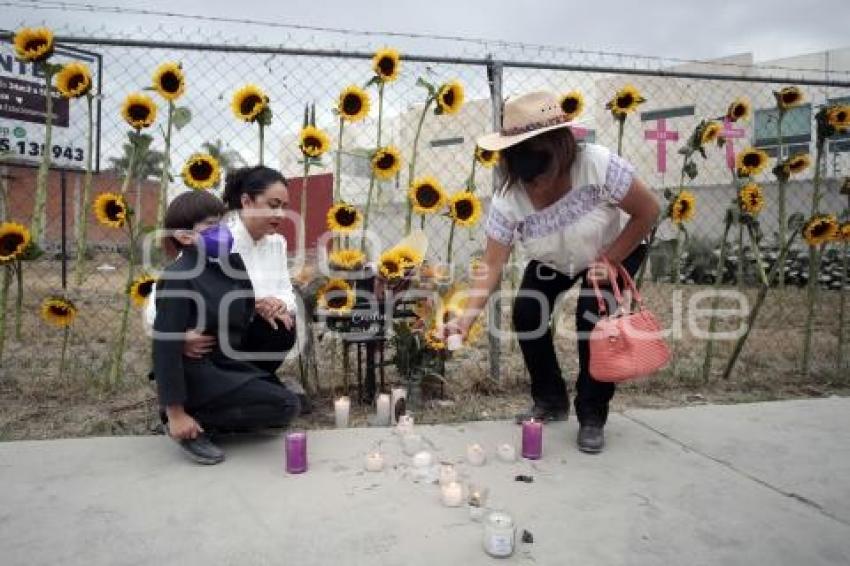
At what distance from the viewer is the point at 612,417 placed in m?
3.19

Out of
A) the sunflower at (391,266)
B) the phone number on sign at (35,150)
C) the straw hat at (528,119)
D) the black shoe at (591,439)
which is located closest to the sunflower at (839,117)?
the straw hat at (528,119)

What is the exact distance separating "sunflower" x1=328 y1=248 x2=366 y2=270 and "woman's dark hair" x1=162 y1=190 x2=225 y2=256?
734 millimetres

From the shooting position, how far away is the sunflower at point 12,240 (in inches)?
121

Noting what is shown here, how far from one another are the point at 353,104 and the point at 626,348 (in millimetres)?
2056

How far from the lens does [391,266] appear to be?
3.18 m

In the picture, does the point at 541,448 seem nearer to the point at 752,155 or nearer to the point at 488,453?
the point at 488,453

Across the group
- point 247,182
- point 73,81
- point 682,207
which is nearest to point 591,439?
point 682,207

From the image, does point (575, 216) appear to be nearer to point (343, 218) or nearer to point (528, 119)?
point (528, 119)

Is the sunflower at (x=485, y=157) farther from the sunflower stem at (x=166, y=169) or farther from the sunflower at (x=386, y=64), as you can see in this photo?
the sunflower stem at (x=166, y=169)

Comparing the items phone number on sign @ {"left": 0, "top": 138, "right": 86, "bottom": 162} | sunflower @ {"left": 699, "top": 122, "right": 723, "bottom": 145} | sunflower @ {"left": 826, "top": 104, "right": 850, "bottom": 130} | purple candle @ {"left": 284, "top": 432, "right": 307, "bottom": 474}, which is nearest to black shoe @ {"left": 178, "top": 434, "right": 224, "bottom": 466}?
purple candle @ {"left": 284, "top": 432, "right": 307, "bottom": 474}

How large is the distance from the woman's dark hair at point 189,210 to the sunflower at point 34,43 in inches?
48.5

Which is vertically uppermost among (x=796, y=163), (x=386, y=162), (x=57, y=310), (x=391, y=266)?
(x=796, y=163)

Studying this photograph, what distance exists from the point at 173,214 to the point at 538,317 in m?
1.77

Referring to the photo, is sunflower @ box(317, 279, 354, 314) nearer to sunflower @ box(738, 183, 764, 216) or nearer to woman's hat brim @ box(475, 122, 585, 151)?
woman's hat brim @ box(475, 122, 585, 151)
